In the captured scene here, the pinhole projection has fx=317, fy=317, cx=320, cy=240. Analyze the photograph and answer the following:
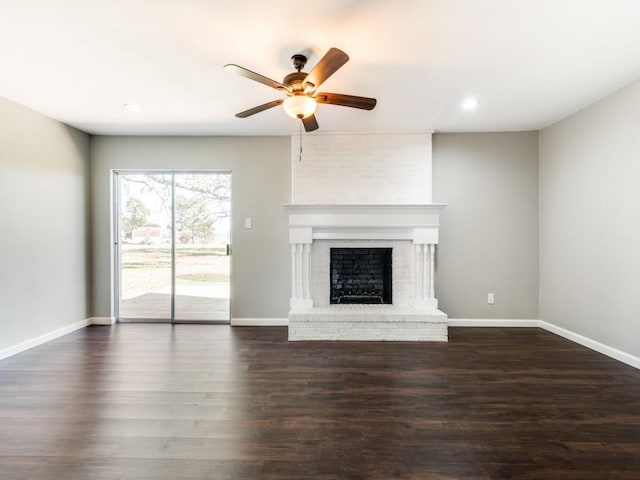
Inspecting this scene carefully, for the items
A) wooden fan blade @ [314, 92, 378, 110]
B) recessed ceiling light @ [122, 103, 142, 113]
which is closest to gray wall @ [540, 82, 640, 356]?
wooden fan blade @ [314, 92, 378, 110]

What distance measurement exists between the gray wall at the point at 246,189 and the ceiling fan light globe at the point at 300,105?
69.0 inches

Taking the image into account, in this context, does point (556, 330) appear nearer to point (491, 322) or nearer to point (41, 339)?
point (491, 322)

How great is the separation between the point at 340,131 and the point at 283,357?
2.70 metres

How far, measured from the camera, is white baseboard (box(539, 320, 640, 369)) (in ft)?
9.20

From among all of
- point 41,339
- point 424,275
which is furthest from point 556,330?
point 41,339

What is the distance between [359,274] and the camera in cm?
414

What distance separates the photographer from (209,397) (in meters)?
2.26

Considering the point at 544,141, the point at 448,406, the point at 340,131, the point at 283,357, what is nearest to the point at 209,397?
the point at 283,357

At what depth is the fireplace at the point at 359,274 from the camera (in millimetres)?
4102

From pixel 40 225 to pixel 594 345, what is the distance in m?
5.89

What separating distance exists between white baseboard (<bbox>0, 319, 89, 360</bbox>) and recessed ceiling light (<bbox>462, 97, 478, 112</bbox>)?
16.5 ft

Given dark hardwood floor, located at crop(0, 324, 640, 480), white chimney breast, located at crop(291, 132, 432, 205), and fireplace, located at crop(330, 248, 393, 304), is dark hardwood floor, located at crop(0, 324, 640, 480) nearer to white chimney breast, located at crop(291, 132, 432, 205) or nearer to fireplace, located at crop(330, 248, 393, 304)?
fireplace, located at crop(330, 248, 393, 304)

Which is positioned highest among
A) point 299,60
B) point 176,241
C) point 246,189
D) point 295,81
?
point 299,60

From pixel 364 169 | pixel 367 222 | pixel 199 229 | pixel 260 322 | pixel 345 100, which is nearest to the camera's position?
pixel 345 100
